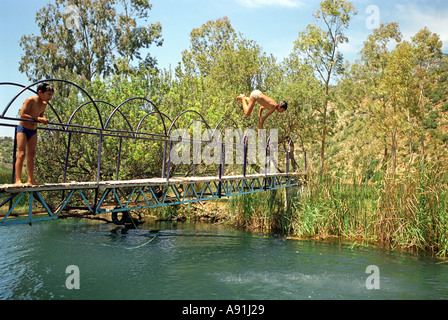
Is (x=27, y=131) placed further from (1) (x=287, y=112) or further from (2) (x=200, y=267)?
(1) (x=287, y=112)

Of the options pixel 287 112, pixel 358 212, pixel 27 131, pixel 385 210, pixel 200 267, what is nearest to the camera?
pixel 27 131

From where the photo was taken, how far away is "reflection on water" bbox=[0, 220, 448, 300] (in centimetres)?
848

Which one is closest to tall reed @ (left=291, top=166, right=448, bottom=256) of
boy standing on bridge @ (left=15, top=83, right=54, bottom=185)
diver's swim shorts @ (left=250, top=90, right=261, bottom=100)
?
diver's swim shorts @ (left=250, top=90, right=261, bottom=100)

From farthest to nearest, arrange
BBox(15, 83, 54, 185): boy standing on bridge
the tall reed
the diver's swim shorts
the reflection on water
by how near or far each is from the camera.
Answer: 1. the diver's swim shorts
2. the tall reed
3. the reflection on water
4. BBox(15, 83, 54, 185): boy standing on bridge

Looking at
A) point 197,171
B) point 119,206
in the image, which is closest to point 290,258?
point 119,206

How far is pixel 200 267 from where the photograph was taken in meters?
10.4

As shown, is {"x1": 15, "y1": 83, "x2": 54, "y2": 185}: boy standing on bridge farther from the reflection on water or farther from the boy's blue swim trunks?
the reflection on water

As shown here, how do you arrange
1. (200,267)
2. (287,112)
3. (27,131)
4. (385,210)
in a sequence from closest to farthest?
(27,131), (200,267), (385,210), (287,112)

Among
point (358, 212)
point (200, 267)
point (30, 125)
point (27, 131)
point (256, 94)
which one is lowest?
point (200, 267)

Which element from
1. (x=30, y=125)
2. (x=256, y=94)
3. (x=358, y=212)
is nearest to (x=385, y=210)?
(x=358, y=212)

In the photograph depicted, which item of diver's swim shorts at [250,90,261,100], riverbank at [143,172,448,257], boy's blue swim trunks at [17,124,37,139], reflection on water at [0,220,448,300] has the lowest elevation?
reflection on water at [0,220,448,300]

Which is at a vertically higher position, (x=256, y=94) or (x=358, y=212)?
(x=256, y=94)

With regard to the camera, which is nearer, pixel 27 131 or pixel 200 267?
pixel 27 131
